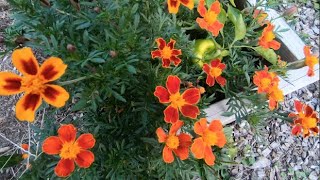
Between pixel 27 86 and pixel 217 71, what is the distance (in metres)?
0.76

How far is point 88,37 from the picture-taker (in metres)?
1.35

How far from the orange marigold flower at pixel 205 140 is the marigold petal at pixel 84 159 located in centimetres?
32

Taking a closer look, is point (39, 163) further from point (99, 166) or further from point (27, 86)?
point (27, 86)

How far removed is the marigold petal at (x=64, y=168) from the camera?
3.76 feet

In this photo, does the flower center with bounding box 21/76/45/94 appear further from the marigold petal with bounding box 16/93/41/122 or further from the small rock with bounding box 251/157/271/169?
the small rock with bounding box 251/157/271/169

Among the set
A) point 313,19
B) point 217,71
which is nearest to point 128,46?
point 217,71

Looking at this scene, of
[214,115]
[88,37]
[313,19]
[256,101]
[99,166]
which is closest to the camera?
[88,37]

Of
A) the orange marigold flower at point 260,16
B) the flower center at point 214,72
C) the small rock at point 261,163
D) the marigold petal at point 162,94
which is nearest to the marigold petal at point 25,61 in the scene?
the marigold petal at point 162,94

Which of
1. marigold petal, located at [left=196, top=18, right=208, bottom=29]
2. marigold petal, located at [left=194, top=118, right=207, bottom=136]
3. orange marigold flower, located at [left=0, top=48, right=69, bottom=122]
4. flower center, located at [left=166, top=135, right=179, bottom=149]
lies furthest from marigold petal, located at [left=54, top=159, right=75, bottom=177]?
marigold petal, located at [left=196, top=18, right=208, bottom=29]

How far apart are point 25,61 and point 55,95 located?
116mm

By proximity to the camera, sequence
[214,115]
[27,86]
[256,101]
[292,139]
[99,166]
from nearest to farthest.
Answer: [27,86], [99,166], [256,101], [214,115], [292,139]

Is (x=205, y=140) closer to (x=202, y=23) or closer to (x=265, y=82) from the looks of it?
(x=265, y=82)

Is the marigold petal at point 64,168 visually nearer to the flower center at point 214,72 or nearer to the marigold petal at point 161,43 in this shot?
the marigold petal at point 161,43

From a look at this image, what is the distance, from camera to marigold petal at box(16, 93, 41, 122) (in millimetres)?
1014
